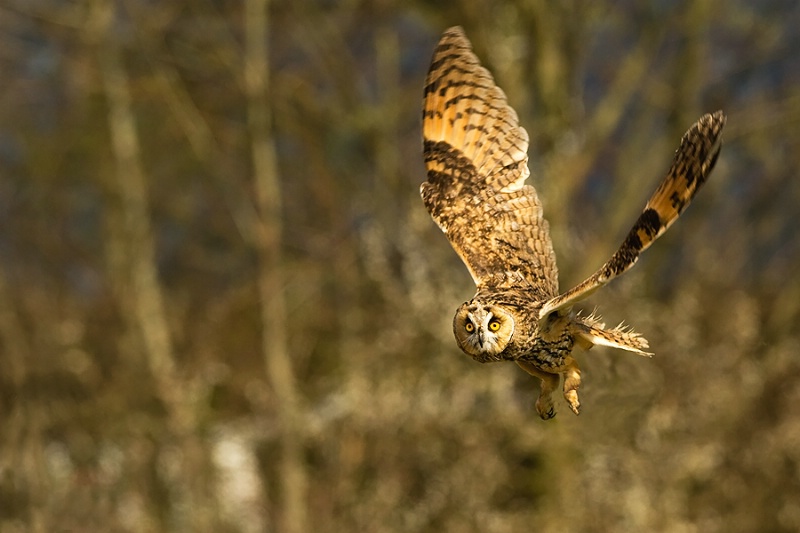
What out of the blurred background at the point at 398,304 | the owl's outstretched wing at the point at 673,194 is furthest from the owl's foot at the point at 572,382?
the blurred background at the point at 398,304

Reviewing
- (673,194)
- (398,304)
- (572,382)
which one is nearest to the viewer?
(673,194)

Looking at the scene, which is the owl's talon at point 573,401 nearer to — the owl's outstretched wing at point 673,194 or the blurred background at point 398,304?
the owl's outstretched wing at point 673,194

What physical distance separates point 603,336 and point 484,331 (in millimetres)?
268

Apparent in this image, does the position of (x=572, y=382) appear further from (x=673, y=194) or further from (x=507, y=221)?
(x=507, y=221)

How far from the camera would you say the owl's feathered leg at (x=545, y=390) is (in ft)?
7.79

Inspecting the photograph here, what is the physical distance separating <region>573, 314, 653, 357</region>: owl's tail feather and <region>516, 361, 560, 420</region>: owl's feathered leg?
4.3 inches

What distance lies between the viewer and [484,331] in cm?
228

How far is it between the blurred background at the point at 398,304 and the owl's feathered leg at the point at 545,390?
5.24m

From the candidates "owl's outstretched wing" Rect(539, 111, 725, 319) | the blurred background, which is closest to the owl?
"owl's outstretched wing" Rect(539, 111, 725, 319)

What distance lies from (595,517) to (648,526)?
1.28ft

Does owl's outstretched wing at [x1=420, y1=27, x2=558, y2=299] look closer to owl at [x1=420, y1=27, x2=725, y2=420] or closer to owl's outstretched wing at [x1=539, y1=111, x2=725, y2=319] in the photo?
owl at [x1=420, y1=27, x2=725, y2=420]

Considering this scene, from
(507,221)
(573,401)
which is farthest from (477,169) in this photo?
(573,401)

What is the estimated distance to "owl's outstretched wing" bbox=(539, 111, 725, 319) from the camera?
6.26 ft

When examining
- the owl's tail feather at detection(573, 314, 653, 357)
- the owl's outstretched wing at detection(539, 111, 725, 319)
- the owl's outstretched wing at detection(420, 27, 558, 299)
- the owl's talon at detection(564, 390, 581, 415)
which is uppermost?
the owl's outstretched wing at detection(420, 27, 558, 299)
